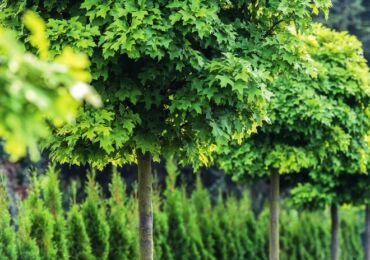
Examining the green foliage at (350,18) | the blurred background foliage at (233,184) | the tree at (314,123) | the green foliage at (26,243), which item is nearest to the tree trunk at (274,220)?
the tree at (314,123)

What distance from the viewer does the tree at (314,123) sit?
940 centimetres

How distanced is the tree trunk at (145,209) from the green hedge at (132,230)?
2.17m

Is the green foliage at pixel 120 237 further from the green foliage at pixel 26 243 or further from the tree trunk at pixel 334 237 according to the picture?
the tree trunk at pixel 334 237

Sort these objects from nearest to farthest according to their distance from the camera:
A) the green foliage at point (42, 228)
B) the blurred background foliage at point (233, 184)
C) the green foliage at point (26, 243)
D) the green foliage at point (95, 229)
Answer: the green foliage at point (26, 243), the green foliage at point (42, 228), the green foliage at point (95, 229), the blurred background foliage at point (233, 184)

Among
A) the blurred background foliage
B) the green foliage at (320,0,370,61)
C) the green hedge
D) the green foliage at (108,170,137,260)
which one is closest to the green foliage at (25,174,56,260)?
the green hedge

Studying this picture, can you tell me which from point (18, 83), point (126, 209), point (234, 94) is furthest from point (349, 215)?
point (18, 83)

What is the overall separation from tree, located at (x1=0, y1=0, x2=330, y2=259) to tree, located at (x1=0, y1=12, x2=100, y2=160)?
10.9 ft

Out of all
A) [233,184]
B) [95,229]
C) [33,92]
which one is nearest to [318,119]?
[95,229]

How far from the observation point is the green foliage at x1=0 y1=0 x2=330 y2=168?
228 inches

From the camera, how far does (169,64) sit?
6.04 metres

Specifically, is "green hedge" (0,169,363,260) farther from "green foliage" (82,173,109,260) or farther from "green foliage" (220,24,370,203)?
"green foliage" (220,24,370,203)

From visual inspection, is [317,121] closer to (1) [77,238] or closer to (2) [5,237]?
(1) [77,238]

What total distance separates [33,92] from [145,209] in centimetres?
484

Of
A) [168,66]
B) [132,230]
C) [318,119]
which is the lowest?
[132,230]
